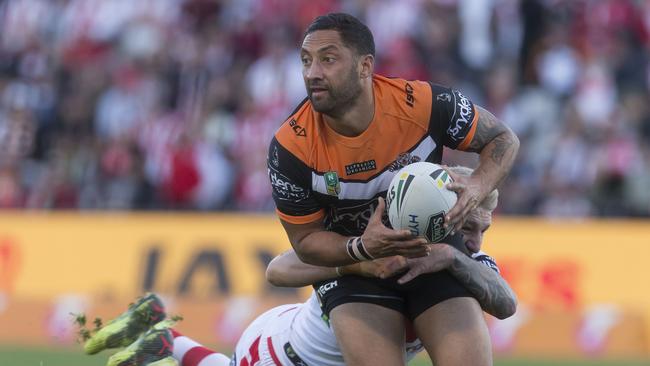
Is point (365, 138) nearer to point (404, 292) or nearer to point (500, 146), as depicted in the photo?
point (500, 146)

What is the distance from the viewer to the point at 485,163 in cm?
726

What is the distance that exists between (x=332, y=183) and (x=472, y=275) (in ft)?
3.10

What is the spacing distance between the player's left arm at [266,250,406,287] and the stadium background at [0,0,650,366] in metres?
4.75

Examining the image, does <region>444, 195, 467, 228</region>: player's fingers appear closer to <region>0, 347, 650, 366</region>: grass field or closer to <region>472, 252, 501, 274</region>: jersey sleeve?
<region>472, 252, 501, 274</region>: jersey sleeve

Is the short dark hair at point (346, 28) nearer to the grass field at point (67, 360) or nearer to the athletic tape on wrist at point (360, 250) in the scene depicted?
the athletic tape on wrist at point (360, 250)

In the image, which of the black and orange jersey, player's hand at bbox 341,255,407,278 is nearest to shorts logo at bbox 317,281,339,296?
player's hand at bbox 341,255,407,278

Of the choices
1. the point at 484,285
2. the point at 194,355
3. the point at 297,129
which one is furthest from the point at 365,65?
the point at 194,355

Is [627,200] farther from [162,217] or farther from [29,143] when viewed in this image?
[29,143]

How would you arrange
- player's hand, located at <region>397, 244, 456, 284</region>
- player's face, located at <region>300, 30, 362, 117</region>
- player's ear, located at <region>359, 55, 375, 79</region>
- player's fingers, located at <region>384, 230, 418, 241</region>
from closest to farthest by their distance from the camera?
player's fingers, located at <region>384, 230, 418, 241</region> → player's face, located at <region>300, 30, 362, 117</region> → player's ear, located at <region>359, 55, 375, 79</region> → player's hand, located at <region>397, 244, 456, 284</region>

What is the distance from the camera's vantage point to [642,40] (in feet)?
56.5

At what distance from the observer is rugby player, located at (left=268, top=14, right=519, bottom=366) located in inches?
279

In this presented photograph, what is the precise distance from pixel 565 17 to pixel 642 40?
1057 millimetres

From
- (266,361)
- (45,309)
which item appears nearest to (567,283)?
(45,309)

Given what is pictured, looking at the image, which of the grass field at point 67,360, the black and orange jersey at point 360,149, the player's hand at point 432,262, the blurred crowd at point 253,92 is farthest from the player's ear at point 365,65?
the blurred crowd at point 253,92
